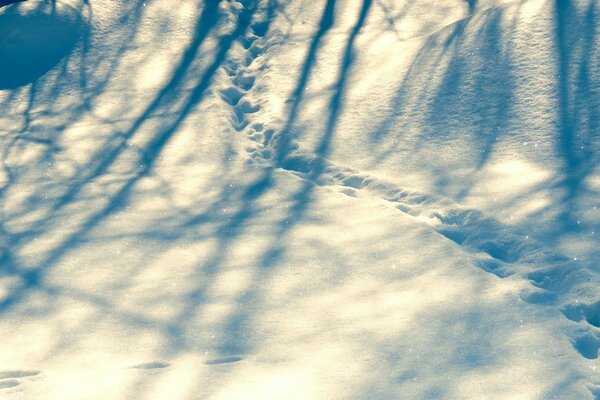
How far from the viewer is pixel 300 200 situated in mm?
4938

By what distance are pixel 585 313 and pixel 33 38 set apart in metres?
5.14

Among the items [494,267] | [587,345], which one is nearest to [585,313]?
[587,345]

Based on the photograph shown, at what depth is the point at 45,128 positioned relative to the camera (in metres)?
5.92

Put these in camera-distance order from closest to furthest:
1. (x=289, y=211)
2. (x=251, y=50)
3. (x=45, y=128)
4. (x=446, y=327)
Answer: (x=446, y=327) < (x=289, y=211) < (x=45, y=128) < (x=251, y=50)

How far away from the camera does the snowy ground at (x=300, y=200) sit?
11.9ft

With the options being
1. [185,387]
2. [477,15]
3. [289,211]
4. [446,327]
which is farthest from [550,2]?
[185,387]

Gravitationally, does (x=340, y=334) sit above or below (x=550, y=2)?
below

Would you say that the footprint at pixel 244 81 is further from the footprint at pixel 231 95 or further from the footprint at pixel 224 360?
the footprint at pixel 224 360

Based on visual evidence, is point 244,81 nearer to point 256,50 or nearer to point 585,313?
point 256,50

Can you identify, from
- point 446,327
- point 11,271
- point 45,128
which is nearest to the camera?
point 446,327

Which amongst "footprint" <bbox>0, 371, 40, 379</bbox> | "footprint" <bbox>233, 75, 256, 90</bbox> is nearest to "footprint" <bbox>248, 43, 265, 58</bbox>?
"footprint" <bbox>233, 75, 256, 90</bbox>

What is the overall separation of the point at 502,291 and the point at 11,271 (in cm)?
273

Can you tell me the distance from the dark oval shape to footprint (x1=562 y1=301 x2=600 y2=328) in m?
4.67

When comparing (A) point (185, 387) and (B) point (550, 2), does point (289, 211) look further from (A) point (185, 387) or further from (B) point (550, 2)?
(B) point (550, 2)
